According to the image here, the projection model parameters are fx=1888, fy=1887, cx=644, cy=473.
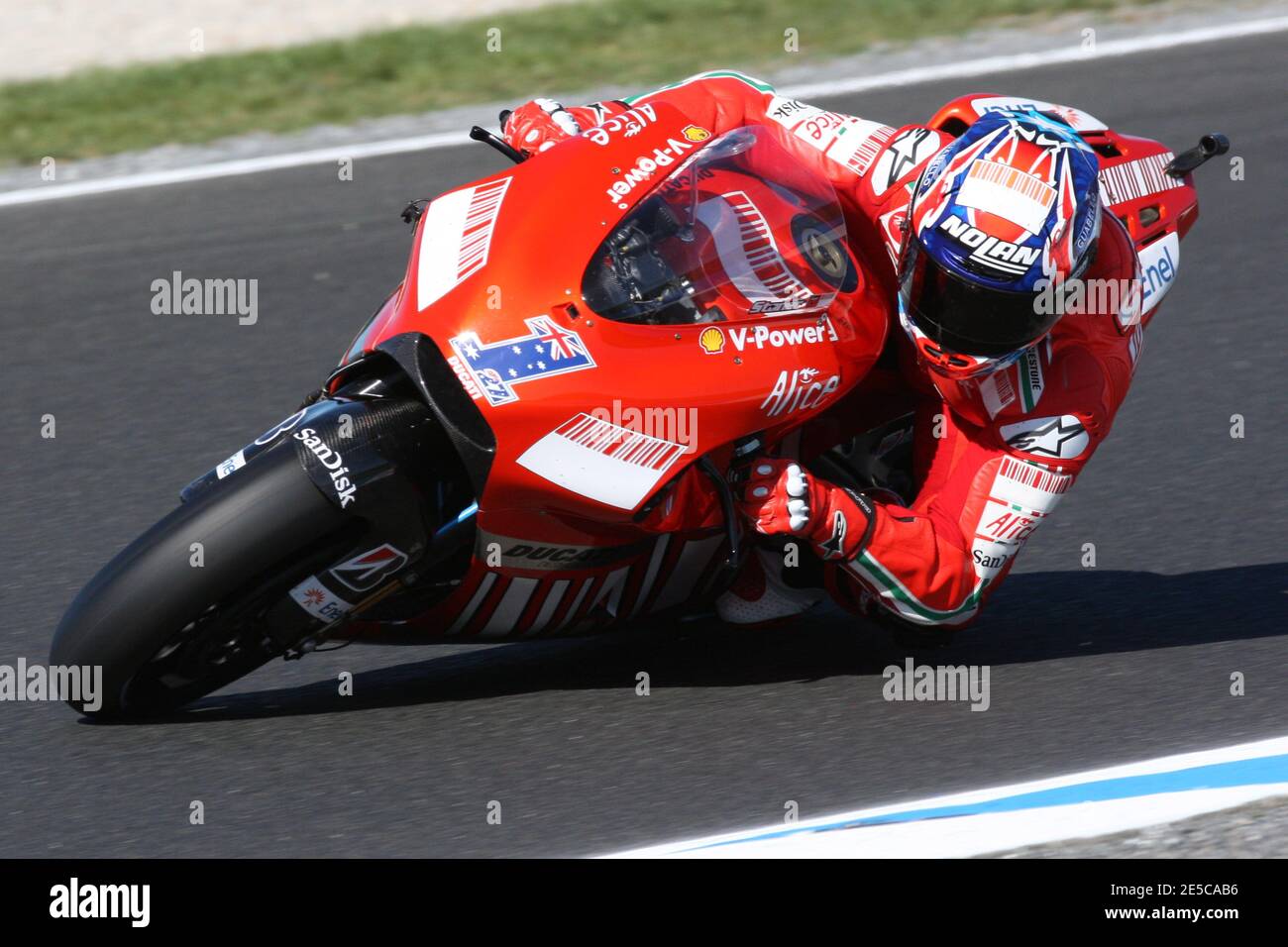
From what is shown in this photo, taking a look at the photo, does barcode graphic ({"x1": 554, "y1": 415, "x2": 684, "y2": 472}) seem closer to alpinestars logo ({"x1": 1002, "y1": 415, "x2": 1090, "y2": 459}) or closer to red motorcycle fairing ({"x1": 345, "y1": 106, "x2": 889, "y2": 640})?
red motorcycle fairing ({"x1": 345, "y1": 106, "x2": 889, "y2": 640})

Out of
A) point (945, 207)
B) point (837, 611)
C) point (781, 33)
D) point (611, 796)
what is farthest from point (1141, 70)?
point (611, 796)

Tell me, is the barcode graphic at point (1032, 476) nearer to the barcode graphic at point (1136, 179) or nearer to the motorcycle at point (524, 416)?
the motorcycle at point (524, 416)

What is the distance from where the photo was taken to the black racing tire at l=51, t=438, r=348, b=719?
11.7 feet

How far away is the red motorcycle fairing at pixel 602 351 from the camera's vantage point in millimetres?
3576

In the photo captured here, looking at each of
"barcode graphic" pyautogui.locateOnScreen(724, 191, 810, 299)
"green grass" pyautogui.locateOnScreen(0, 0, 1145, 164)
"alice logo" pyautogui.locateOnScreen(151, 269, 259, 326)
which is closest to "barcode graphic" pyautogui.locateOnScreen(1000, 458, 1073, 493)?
"barcode graphic" pyautogui.locateOnScreen(724, 191, 810, 299)

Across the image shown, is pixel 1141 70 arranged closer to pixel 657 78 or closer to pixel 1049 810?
pixel 657 78

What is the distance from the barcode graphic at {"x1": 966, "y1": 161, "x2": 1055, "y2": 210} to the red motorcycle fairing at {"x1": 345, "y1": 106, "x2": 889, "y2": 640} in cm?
33

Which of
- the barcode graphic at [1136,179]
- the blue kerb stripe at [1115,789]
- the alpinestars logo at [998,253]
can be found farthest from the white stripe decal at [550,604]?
the barcode graphic at [1136,179]

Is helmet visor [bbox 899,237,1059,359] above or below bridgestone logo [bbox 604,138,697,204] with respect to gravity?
below

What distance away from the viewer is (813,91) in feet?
27.5

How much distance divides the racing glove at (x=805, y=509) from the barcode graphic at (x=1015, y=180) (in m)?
0.69

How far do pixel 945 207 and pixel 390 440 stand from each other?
1190 millimetres

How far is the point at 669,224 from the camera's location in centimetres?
374

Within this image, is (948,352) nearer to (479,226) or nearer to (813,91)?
(479,226)
